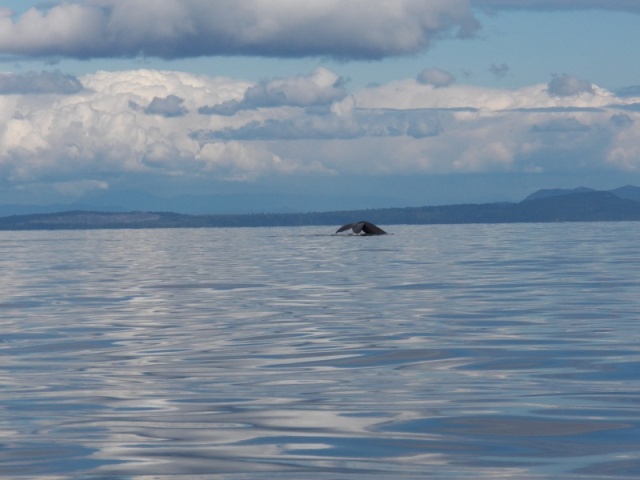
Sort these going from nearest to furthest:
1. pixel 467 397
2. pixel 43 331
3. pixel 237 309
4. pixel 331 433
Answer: pixel 331 433
pixel 467 397
pixel 43 331
pixel 237 309

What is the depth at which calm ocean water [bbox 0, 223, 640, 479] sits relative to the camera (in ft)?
39.6

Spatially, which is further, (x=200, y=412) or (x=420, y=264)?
(x=420, y=264)

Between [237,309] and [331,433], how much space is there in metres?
18.3

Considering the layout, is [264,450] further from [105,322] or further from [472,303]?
[472,303]

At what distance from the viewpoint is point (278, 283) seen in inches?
1709

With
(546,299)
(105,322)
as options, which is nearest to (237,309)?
(105,322)

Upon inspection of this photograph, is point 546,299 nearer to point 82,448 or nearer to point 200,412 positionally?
point 200,412

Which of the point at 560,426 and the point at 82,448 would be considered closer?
the point at 82,448

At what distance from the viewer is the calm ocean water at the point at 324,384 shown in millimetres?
12078

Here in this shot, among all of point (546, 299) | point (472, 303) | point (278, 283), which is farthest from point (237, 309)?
point (278, 283)

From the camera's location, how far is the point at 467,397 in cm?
1597

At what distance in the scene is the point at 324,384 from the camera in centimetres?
1736

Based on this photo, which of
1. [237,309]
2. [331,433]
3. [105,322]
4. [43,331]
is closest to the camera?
[331,433]

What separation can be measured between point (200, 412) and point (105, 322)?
14.0m
